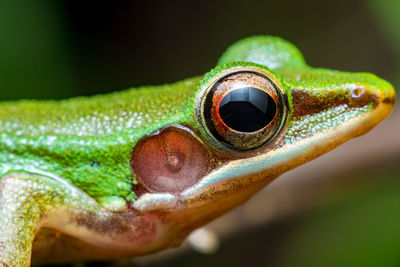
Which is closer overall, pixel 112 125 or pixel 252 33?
pixel 112 125

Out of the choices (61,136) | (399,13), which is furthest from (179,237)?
(399,13)

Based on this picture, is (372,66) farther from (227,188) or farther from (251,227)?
(227,188)

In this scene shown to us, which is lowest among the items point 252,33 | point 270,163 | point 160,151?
point 270,163

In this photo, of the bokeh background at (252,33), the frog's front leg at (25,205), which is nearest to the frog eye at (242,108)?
the frog's front leg at (25,205)

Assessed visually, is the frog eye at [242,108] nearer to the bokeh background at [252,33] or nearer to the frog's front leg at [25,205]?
the frog's front leg at [25,205]

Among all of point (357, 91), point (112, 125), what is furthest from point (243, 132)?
point (112, 125)

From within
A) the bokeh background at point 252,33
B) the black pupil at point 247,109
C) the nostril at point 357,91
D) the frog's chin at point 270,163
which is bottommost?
the frog's chin at point 270,163

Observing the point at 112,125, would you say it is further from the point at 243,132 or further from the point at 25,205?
the point at 243,132

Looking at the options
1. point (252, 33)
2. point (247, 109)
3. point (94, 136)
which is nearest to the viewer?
point (247, 109)
